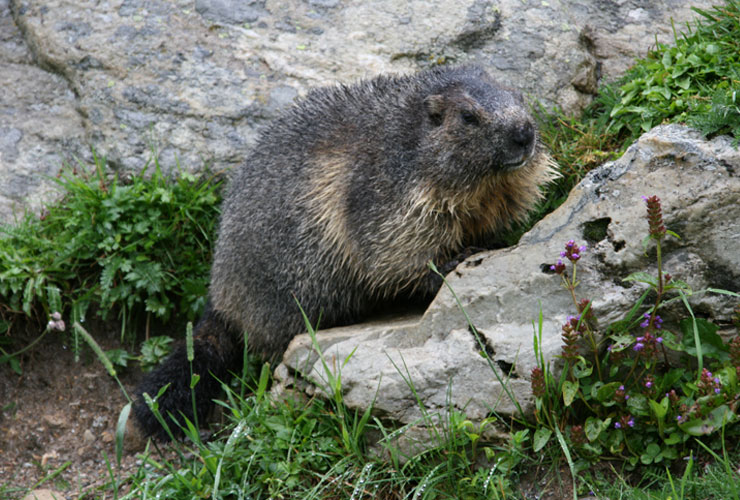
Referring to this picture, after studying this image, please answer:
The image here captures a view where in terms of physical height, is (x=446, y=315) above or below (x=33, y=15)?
below

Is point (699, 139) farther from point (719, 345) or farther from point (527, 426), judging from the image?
point (527, 426)

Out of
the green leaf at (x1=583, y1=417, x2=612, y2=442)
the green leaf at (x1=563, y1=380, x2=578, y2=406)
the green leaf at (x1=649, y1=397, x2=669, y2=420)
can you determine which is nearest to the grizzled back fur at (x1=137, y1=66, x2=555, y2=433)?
the green leaf at (x1=563, y1=380, x2=578, y2=406)

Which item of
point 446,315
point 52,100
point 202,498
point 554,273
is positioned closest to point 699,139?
point 554,273

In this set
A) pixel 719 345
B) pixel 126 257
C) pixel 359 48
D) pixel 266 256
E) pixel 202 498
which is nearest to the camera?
pixel 719 345

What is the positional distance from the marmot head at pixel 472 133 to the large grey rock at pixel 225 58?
1.84 metres

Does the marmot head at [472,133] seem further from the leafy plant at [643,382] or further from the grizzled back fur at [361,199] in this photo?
the leafy plant at [643,382]

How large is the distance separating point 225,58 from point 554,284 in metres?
3.94

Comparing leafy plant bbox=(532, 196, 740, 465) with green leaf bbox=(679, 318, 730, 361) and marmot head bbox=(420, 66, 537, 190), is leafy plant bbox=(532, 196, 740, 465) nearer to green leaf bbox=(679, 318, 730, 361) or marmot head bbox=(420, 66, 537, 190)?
green leaf bbox=(679, 318, 730, 361)

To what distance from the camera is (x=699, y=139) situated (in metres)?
4.11

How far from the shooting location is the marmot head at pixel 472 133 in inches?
172

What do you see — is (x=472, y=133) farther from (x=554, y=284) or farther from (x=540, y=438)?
(x=540, y=438)

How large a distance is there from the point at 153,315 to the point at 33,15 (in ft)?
10.2

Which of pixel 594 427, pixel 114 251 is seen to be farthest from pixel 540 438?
pixel 114 251

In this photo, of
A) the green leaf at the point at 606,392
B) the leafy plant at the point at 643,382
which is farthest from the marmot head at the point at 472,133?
the green leaf at the point at 606,392
